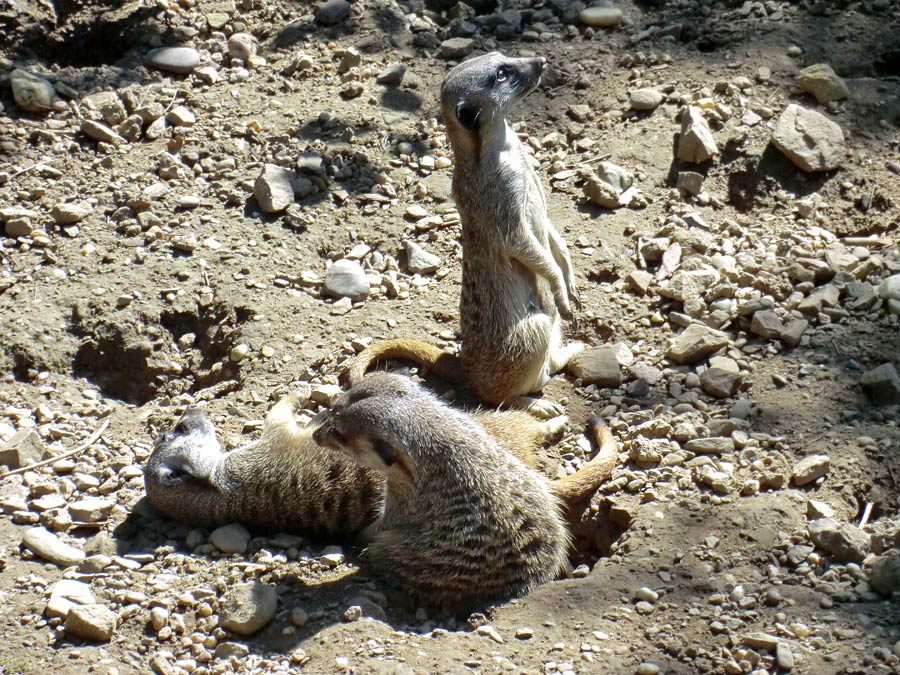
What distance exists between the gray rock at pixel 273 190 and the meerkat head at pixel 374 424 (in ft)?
6.14

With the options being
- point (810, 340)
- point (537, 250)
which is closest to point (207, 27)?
point (537, 250)

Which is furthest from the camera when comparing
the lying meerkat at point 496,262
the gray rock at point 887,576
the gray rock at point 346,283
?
the gray rock at point 346,283

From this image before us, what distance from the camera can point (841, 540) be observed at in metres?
3.29

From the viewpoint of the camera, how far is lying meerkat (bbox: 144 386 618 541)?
4090mm

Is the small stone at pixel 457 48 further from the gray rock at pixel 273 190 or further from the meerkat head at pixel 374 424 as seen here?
the meerkat head at pixel 374 424

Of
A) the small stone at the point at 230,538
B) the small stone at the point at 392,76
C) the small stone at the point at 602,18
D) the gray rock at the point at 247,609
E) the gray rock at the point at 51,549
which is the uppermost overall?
the small stone at the point at 602,18

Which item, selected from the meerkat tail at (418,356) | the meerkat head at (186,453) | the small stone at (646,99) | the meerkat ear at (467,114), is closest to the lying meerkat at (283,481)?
the meerkat head at (186,453)

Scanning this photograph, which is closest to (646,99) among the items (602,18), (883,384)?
(602,18)

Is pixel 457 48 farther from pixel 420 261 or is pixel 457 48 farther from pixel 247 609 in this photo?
pixel 247 609

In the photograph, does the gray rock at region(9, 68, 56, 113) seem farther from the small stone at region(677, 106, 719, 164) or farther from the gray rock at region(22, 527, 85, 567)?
the small stone at region(677, 106, 719, 164)

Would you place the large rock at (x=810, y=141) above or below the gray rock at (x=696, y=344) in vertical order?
above

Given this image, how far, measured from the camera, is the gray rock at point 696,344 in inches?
170

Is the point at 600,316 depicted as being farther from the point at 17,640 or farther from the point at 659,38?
the point at 17,640

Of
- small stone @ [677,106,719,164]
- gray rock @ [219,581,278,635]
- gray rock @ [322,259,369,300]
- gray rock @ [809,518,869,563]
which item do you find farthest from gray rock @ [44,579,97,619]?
small stone @ [677,106,719,164]
